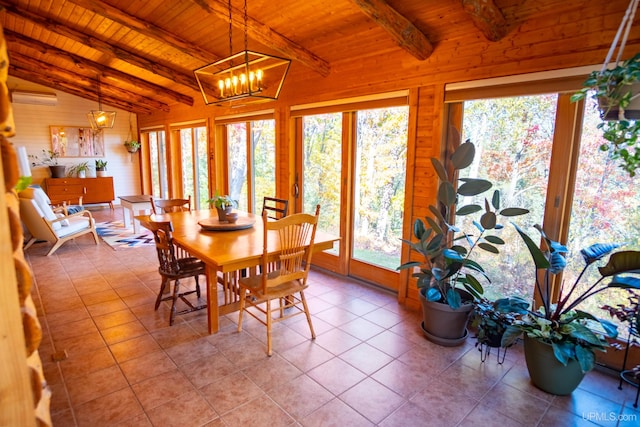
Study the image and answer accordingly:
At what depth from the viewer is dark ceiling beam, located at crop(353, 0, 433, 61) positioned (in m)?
2.64

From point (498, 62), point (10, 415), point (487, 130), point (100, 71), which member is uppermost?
point (100, 71)

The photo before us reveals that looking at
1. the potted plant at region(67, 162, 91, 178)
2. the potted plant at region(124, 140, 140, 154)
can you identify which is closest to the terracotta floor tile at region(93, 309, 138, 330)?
the potted plant at region(67, 162, 91, 178)

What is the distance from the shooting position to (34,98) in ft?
25.3

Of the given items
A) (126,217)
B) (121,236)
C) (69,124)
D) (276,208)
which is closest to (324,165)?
(276,208)

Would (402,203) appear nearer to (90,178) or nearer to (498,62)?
(498,62)

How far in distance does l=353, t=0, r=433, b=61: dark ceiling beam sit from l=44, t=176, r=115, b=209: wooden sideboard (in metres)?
7.82

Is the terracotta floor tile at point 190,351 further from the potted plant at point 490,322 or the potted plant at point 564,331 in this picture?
the potted plant at point 564,331

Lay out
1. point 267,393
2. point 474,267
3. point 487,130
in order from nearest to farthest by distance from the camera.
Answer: point 267,393, point 474,267, point 487,130

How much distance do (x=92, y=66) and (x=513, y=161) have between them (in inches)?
264

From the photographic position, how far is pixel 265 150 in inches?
207

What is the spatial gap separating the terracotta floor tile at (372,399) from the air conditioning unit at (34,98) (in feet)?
30.0

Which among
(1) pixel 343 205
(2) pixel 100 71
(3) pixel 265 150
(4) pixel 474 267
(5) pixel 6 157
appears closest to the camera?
(5) pixel 6 157

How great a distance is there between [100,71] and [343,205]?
16.9 ft

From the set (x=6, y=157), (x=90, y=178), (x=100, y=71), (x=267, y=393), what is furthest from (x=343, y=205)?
(x=90, y=178)
